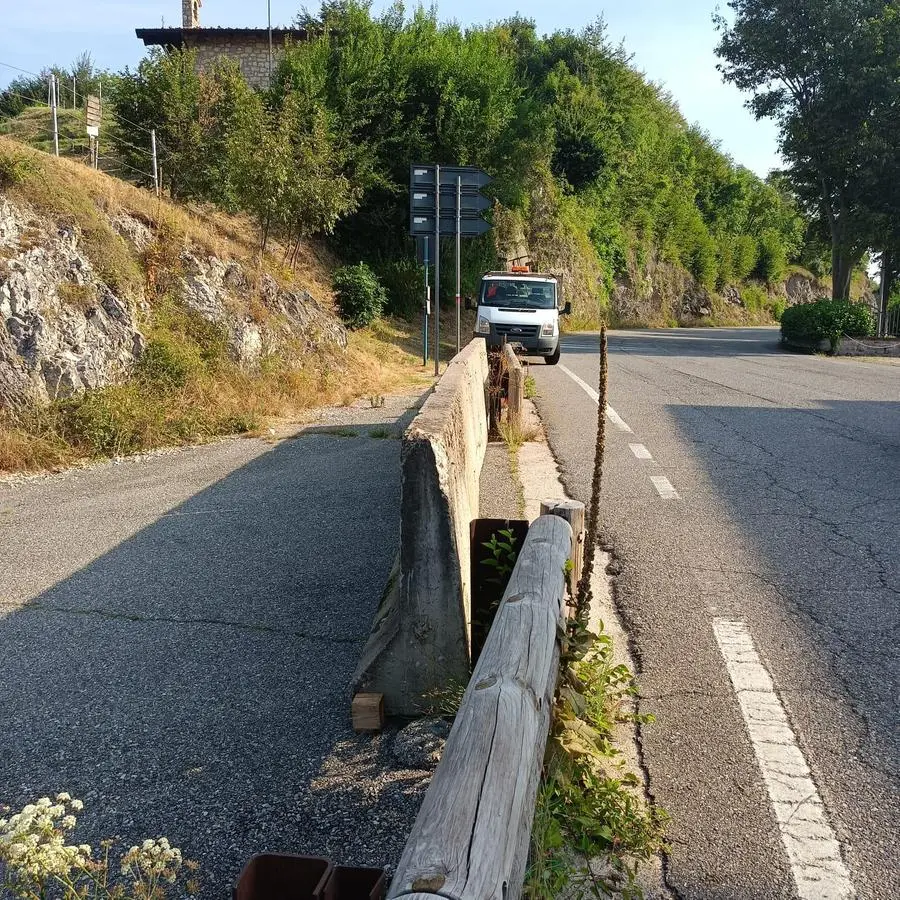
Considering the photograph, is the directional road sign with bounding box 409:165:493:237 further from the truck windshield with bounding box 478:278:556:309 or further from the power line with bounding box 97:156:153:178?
the power line with bounding box 97:156:153:178

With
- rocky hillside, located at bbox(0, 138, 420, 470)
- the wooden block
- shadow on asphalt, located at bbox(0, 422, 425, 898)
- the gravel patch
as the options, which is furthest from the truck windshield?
the wooden block

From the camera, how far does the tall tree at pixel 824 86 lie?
2945cm

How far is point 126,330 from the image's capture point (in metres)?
11.4

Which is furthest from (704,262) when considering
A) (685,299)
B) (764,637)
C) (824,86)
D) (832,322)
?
(764,637)

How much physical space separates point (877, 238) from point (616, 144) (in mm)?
19869

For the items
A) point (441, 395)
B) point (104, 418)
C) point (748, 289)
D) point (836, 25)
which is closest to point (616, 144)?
point (836, 25)

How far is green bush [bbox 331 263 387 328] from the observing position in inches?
912

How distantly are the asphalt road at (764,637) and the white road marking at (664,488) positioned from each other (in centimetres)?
5

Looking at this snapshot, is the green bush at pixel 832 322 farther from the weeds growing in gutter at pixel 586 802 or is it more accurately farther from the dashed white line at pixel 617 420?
the weeds growing in gutter at pixel 586 802

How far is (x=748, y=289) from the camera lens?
224ft

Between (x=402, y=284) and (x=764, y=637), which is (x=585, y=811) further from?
(x=402, y=284)

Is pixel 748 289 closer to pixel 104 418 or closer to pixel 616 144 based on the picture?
pixel 616 144

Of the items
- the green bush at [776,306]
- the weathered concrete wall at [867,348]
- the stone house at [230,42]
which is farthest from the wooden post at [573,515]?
the green bush at [776,306]

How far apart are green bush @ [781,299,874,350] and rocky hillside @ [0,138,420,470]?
1781cm
